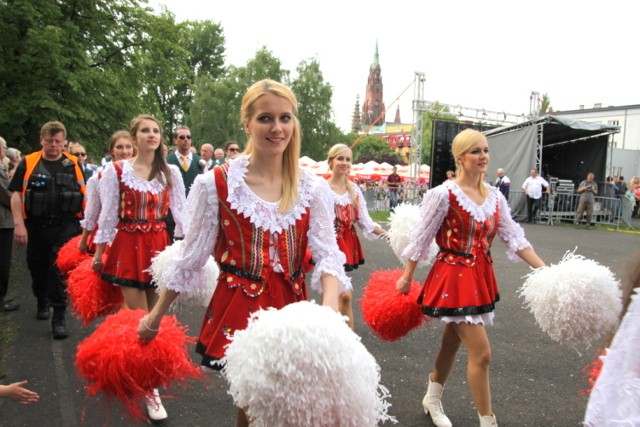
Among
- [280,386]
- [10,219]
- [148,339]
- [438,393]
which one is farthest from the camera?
[10,219]

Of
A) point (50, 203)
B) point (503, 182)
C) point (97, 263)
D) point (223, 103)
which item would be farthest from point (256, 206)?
point (223, 103)

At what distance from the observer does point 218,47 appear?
51.4 meters

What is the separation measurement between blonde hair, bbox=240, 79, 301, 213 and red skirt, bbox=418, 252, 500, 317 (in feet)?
5.01

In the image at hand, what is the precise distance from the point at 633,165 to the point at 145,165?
43548 millimetres

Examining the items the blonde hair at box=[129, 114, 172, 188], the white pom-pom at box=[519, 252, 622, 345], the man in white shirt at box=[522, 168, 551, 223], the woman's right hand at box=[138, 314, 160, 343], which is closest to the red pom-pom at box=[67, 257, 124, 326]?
the blonde hair at box=[129, 114, 172, 188]

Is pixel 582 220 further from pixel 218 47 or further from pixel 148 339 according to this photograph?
pixel 218 47

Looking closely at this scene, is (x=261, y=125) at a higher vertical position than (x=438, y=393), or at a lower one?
higher

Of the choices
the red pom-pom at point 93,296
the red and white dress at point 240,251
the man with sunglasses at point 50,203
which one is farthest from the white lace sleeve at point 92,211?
the red and white dress at point 240,251

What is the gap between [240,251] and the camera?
2277mm

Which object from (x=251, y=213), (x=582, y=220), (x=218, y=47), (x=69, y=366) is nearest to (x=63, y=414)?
(x=69, y=366)

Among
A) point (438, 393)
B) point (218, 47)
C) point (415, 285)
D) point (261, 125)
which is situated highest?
point (218, 47)

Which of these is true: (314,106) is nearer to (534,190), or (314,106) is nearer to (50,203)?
(534,190)

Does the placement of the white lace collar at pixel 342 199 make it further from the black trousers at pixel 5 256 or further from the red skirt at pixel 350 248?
the black trousers at pixel 5 256

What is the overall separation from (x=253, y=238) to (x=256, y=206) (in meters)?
0.14
